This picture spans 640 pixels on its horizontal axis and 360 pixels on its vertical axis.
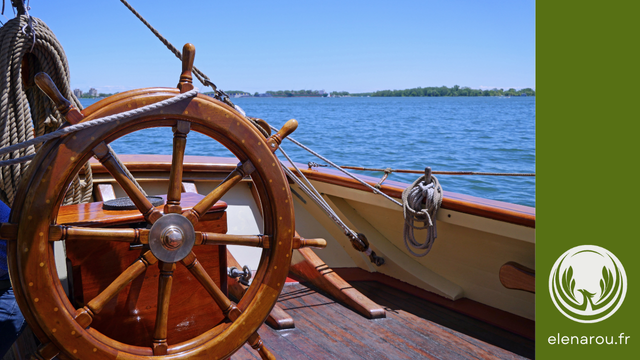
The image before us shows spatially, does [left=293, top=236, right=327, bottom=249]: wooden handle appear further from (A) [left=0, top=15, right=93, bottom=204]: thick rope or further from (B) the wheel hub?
(A) [left=0, top=15, right=93, bottom=204]: thick rope

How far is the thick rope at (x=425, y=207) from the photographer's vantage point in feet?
6.89

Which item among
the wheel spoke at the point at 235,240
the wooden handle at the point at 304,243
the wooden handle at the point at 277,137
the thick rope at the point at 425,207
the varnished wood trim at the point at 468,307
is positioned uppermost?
the wooden handle at the point at 277,137

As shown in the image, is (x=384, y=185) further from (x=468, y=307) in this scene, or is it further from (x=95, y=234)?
(x=95, y=234)

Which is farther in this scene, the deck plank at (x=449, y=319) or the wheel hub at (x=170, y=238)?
the deck plank at (x=449, y=319)

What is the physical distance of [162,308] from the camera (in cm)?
114

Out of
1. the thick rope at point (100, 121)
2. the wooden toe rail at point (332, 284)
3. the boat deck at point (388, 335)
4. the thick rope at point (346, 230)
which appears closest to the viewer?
the thick rope at point (100, 121)

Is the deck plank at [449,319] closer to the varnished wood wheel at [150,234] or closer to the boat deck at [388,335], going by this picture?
the boat deck at [388,335]

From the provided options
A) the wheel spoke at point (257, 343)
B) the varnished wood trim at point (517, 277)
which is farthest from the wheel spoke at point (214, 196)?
the varnished wood trim at point (517, 277)

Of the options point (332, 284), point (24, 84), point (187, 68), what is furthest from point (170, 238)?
point (332, 284)
